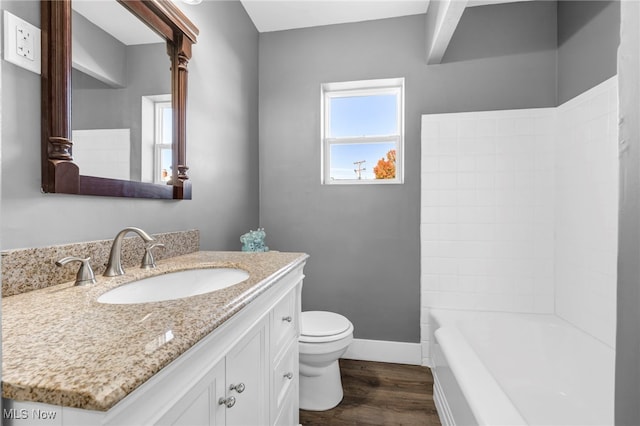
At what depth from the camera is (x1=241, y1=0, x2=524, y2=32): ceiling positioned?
2.29 m

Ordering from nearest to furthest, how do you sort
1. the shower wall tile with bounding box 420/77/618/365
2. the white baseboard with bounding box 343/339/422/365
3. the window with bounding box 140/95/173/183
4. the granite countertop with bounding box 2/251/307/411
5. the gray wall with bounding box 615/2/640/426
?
1. the gray wall with bounding box 615/2/640/426
2. the granite countertop with bounding box 2/251/307/411
3. the window with bounding box 140/95/173/183
4. the shower wall tile with bounding box 420/77/618/365
5. the white baseboard with bounding box 343/339/422/365

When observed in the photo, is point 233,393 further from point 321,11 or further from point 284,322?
point 321,11

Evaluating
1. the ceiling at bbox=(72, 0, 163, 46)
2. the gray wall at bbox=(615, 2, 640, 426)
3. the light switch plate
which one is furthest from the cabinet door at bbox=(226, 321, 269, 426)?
the ceiling at bbox=(72, 0, 163, 46)

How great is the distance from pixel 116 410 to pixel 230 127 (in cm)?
193

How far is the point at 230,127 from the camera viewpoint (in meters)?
2.16

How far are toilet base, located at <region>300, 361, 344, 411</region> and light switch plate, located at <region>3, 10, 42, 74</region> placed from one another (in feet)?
6.17

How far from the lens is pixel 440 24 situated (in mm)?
1866

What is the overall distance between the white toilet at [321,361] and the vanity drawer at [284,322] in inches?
13.7

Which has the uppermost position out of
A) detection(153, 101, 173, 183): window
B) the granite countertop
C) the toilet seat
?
detection(153, 101, 173, 183): window

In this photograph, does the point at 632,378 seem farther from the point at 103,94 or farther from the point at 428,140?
the point at 428,140

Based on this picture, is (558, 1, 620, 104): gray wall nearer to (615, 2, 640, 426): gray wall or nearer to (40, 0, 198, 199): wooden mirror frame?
(615, 2, 640, 426): gray wall

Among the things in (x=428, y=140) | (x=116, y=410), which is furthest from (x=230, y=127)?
(x=116, y=410)

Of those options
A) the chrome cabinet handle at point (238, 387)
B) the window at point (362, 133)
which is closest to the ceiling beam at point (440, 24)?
the window at point (362, 133)

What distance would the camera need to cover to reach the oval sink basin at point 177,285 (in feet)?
3.35
